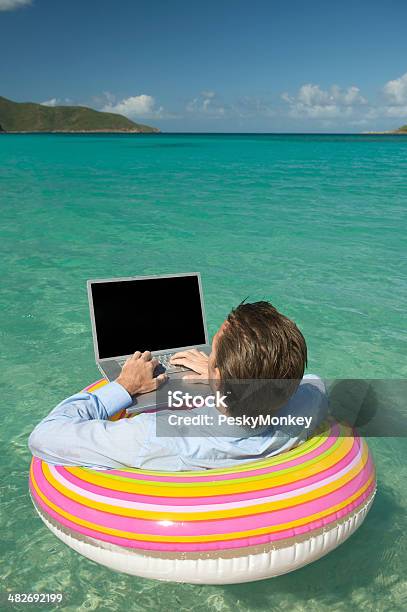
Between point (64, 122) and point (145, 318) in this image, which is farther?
point (64, 122)

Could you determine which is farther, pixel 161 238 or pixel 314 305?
pixel 161 238

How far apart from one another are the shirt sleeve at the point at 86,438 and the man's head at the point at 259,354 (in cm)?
40

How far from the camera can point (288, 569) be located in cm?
236

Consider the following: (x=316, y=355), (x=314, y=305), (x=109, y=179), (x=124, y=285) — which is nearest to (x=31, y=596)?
(x=124, y=285)

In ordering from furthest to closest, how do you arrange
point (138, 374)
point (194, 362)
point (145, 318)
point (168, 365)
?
point (145, 318), point (168, 365), point (194, 362), point (138, 374)

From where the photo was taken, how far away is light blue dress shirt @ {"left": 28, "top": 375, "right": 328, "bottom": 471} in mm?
2221

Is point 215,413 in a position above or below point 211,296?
above

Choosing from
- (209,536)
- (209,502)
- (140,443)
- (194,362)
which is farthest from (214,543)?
(194,362)

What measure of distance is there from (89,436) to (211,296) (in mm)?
4978

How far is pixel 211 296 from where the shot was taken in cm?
717

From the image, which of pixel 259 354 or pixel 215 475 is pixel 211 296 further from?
pixel 259 354

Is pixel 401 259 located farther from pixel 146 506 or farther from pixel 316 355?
pixel 146 506

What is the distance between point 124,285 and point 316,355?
2.68 m

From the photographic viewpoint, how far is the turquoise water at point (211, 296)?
272 centimetres
